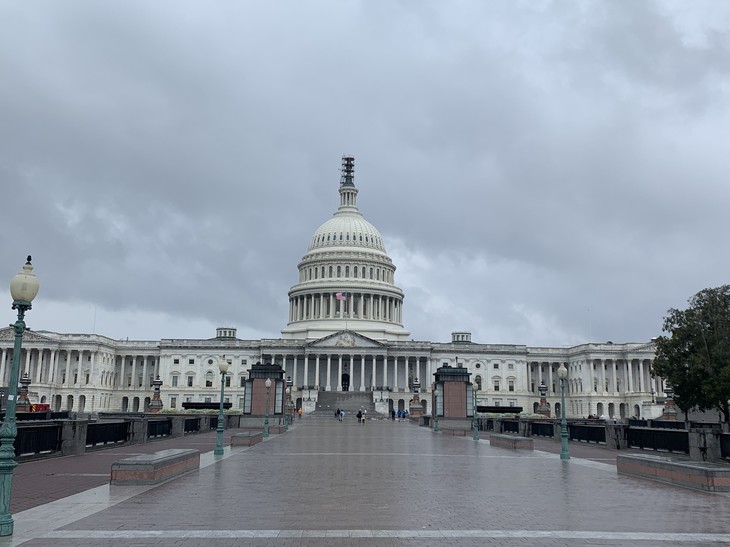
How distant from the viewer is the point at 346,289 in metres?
154

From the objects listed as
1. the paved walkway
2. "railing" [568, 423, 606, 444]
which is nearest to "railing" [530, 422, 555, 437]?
"railing" [568, 423, 606, 444]

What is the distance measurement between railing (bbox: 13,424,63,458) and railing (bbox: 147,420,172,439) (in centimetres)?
1152

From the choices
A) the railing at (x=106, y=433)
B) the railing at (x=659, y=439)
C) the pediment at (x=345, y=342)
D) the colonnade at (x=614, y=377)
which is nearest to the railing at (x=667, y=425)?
the railing at (x=659, y=439)

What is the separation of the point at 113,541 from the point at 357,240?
152m

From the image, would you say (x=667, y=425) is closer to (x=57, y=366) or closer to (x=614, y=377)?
(x=614, y=377)

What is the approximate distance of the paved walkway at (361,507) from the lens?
12.4 m

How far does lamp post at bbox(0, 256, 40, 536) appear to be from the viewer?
12.5 m

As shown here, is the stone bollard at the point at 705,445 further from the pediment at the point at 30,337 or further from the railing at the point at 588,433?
the pediment at the point at 30,337

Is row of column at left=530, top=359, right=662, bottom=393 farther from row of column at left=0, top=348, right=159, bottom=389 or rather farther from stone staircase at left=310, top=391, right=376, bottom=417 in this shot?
row of column at left=0, top=348, right=159, bottom=389

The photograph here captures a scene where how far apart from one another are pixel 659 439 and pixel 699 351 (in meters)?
33.1

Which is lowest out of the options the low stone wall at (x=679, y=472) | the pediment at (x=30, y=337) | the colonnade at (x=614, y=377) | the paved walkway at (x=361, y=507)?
the paved walkway at (x=361, y=507)

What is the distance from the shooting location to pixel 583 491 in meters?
18.9

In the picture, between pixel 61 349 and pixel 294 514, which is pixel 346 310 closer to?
pixel 61 349

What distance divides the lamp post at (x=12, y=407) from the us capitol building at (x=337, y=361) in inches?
4377
